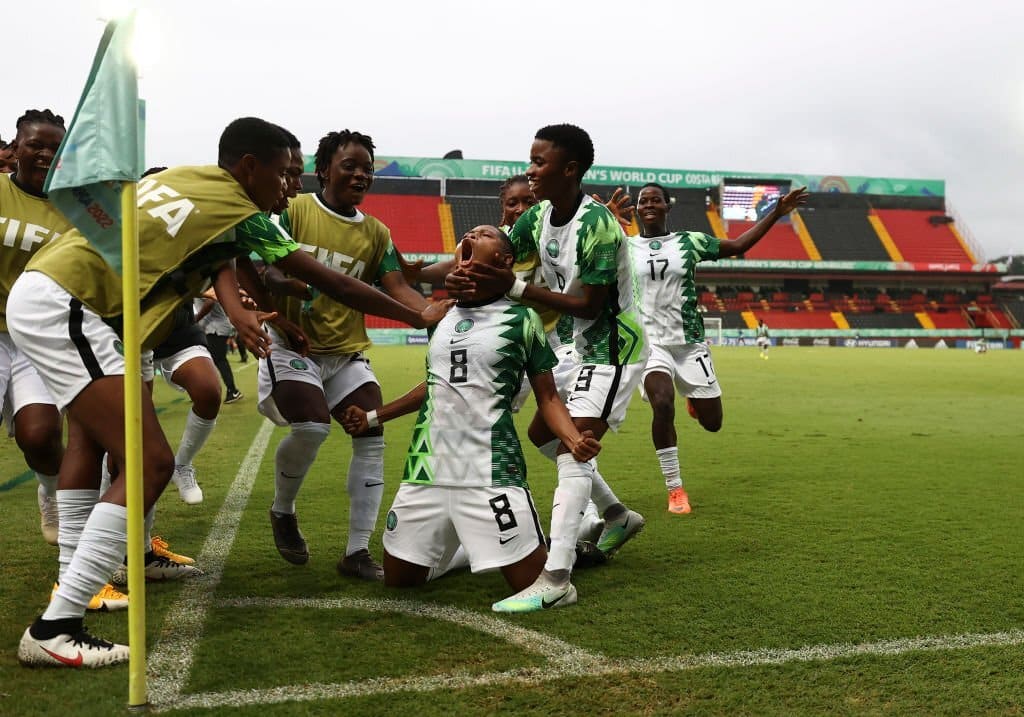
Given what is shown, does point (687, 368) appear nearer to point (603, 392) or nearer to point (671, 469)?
point (671, 469)

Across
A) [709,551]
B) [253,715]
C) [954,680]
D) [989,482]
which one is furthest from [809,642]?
[989,482]

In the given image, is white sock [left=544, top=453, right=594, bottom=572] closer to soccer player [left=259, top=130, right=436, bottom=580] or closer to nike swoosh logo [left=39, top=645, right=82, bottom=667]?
soccer player [left=259, top=130, right=436, bottom=580]

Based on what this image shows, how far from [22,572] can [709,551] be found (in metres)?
3.56

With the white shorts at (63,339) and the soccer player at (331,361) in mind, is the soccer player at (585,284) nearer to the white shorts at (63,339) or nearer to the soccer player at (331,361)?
the soccer player at (331,361)

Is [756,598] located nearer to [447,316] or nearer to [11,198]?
[447,316]

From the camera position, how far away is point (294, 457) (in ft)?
15.5

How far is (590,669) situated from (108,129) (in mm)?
2356

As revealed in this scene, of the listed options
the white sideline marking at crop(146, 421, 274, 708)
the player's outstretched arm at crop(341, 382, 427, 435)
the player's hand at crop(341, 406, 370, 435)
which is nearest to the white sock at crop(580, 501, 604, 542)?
the player's outstretched arm at crop(341, 382, 427, 435)

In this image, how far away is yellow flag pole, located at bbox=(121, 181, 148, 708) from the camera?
9.04 ft

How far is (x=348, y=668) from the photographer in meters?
3.21

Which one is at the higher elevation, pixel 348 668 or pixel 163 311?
pixel 163 311

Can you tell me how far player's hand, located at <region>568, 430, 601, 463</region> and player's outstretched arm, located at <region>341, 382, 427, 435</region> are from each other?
79cm

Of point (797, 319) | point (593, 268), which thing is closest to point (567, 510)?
point (593, 268)

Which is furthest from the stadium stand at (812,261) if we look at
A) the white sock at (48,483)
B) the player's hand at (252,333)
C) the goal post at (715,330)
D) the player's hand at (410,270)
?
the player's hand at (252,333)
